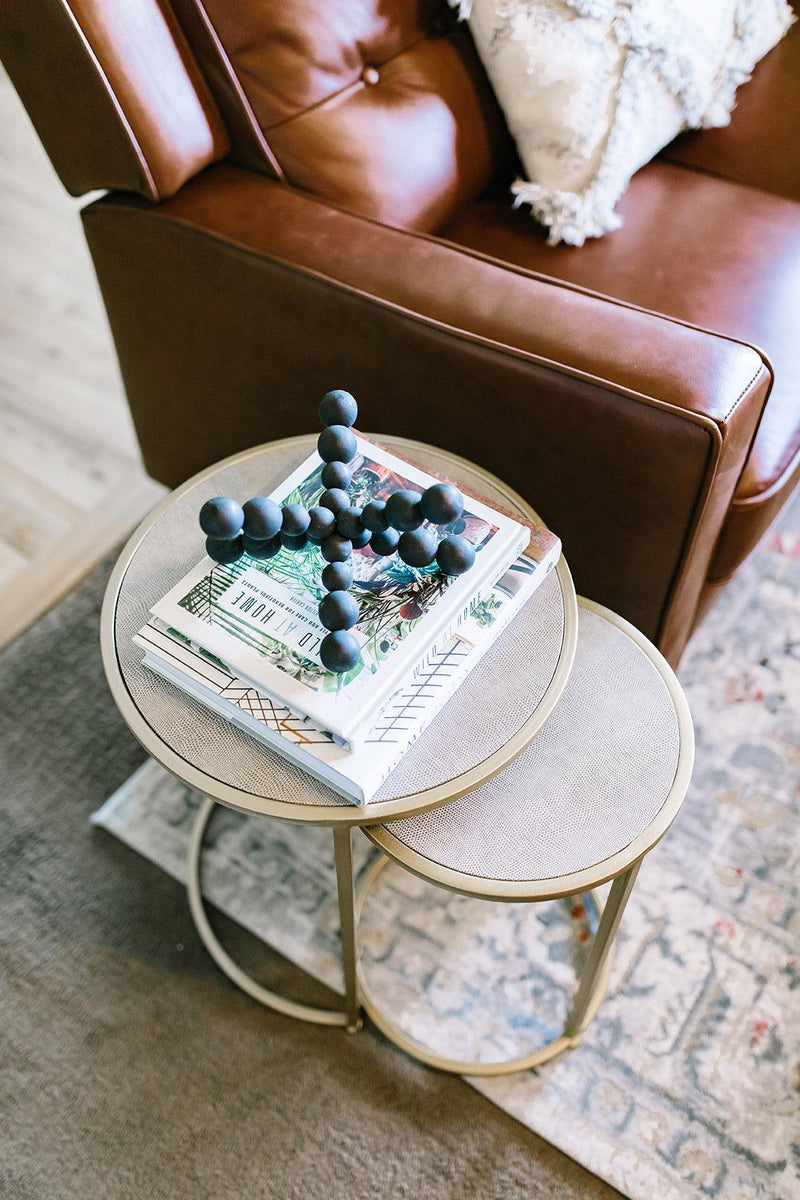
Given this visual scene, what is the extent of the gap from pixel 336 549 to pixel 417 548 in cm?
8

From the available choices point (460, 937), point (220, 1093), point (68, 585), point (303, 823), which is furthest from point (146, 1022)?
point (68, 585)

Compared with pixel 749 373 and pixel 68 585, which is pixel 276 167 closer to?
pixel 749 373

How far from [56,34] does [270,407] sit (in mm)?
476

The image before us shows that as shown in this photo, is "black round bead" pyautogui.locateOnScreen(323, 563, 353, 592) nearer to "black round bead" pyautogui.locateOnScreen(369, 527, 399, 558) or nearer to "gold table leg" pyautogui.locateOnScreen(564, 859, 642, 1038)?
"black round bead" pyautogui.locateOnScreen(369, 527, 399, 558)

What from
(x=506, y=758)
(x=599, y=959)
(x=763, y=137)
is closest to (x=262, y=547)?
(x=506, y=758)

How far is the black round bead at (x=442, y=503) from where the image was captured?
83 cm

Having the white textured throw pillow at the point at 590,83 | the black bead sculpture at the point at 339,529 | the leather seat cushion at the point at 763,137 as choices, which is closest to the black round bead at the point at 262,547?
the black bead sculpture at the point at 339,529

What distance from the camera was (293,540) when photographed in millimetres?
883

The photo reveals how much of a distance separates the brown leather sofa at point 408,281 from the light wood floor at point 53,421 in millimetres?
350

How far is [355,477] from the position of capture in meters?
0.97

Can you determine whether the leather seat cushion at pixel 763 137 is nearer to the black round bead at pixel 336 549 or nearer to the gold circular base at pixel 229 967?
the black round bead at pixel 336 549

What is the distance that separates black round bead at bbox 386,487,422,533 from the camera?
838 mm

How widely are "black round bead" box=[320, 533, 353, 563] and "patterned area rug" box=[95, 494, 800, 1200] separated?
0.59 metres

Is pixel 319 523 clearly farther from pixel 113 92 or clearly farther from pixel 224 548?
pixel 113 92
